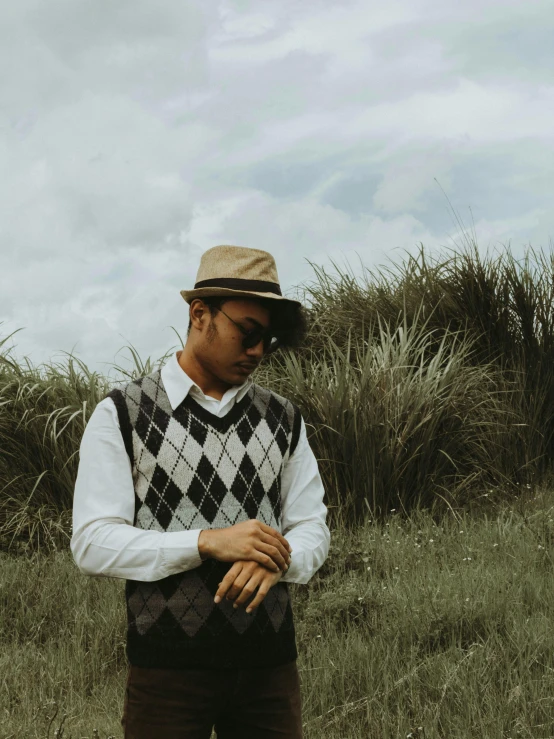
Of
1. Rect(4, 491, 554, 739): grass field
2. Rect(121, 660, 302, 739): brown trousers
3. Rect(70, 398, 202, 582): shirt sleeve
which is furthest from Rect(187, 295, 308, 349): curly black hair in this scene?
Rect(4, 491, 554, 739): grass field

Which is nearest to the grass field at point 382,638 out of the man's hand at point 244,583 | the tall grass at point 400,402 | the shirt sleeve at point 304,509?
the tall grass at point 400,402

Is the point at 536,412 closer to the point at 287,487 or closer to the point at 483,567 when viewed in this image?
the point at 483,567

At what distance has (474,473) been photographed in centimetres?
706

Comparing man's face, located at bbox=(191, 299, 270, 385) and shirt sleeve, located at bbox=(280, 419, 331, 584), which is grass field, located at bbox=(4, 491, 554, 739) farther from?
man's face, located at bbox=(191, 299, 270, 385)

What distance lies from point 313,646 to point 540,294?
5834 millimetres

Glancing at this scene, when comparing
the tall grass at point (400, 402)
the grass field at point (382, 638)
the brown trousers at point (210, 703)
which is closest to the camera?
the brown trousers at point (210, 703)

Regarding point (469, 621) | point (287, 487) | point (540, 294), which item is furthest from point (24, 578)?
point (540, 294)

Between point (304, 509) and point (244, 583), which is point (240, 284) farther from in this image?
point (244, 583)

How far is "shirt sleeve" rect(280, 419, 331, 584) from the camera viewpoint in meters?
2.17

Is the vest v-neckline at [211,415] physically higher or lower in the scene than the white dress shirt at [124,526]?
higher

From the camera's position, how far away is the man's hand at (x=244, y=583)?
6.25ft

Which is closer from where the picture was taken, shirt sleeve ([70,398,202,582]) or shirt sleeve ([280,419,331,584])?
shirt sleeve ([70,398,202,582])

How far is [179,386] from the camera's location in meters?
2.19

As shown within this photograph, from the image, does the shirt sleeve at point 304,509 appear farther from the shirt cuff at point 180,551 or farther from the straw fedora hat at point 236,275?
the straw fedora hat at point 236,275
